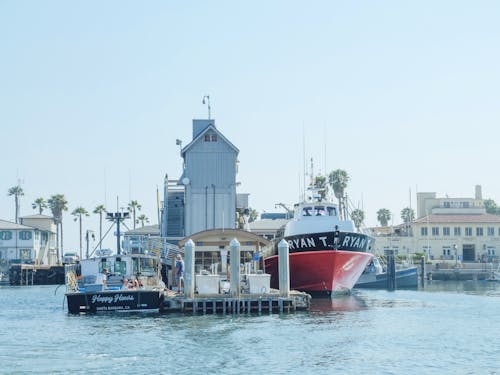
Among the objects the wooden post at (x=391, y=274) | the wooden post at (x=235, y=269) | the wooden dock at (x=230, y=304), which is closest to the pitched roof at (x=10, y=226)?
the wooden post at (x=391, y=274)

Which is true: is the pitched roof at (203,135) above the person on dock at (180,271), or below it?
above

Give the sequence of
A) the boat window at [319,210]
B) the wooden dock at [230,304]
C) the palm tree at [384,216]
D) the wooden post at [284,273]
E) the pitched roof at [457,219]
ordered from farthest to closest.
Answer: the palm tree at [384,216] → the pitched roof at [457,219] → the boat window at [319,210] → the wooden post at [284,273] → the wooden dock at [230,304]

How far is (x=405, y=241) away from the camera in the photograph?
4281 inches

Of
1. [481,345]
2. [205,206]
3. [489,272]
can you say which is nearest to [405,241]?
[489,272]

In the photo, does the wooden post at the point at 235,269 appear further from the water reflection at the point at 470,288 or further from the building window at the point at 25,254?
the building window at the point at 25,254

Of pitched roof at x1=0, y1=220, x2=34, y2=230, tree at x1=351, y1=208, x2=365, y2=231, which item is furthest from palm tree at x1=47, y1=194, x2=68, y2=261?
tree at x1=351, y1=208, x2=365, y2=231

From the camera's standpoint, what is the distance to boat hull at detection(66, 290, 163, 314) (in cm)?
4016

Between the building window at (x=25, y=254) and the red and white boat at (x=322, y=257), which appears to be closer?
the red and white boat at (x=322, y=257)

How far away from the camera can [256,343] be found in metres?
30.0

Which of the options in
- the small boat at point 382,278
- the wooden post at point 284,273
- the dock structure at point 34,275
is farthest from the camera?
the dock structure at point 34,275

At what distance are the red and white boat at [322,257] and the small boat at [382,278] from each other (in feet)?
64.2

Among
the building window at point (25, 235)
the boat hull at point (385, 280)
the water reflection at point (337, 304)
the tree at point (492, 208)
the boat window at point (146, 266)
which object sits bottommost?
the water reflection at point (337, 304)

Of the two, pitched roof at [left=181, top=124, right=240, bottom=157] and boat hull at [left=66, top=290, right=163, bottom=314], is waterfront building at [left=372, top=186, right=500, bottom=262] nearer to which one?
pitched roof at [left=181, top=124, right=240, bottom=157]

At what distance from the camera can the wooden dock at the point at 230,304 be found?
130ft
